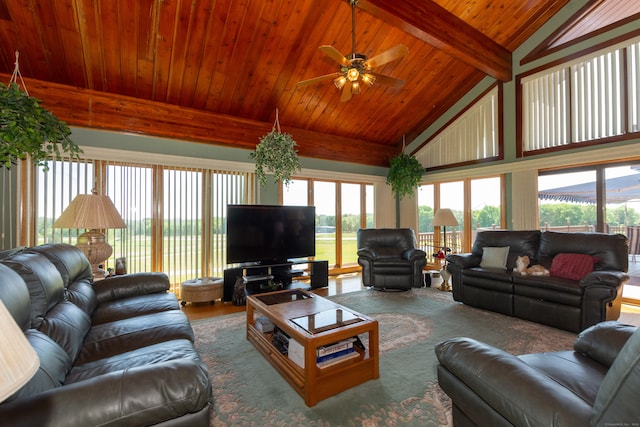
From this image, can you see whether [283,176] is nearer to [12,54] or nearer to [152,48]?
[152,48]

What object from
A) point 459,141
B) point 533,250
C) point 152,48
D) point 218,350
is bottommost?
→ point 218,350

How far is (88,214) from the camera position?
Answer: 2.77 m

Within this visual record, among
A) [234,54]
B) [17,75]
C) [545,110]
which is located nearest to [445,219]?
[545,110]

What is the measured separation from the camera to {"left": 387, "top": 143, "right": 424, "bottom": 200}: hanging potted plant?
248 inches

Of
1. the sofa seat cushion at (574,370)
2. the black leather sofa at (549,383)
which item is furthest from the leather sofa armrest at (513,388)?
the sofa seat cushion at (574,370)

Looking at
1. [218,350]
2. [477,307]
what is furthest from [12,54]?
[477,307]

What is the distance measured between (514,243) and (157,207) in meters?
5.22

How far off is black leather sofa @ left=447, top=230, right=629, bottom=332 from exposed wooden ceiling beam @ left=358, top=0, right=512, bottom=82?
2.86m

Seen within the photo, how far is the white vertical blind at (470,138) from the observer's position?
5668mm

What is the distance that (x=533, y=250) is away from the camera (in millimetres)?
3773

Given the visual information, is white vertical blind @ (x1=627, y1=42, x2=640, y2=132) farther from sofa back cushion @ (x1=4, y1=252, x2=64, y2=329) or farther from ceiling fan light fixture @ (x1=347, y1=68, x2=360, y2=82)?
sofa back cushion @ (x1=4, y1=252, x2=64, y2=329)

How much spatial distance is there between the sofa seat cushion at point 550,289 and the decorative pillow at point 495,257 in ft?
1.59

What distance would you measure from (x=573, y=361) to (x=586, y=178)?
4646mm

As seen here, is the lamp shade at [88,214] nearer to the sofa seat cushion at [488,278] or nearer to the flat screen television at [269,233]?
the flat screen television at [269,233]
